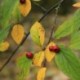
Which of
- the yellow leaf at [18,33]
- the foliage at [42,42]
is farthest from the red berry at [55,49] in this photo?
the yellow leaf at [18,33]

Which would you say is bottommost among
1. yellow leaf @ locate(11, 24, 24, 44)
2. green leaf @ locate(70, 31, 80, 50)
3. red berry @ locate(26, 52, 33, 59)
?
red berry @ locate(26, 52, 33, 59)

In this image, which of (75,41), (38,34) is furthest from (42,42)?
(75,41)

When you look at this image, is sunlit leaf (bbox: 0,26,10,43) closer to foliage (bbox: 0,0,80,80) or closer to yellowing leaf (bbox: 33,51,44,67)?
foliage (bbox: 0,0,80,80)

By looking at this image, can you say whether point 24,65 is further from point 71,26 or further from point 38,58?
point 71,26

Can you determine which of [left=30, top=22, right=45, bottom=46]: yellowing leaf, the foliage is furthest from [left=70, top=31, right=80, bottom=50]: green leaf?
[left=30, top=22, right=45, bottom=46]: yellowing leaf

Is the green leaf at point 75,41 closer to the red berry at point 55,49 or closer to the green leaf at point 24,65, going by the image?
the red berry at point 55,49

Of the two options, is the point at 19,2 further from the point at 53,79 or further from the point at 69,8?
the point at 69,8
